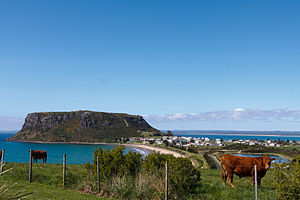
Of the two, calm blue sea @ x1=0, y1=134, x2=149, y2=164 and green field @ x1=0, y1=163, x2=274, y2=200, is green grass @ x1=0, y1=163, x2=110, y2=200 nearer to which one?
green field @ x1=0, y1=163, x2=274, y2=200

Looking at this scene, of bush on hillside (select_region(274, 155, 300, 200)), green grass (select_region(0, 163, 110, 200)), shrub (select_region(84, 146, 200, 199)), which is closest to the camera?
bush on hillside (select_region(274, 155, 300, 200))

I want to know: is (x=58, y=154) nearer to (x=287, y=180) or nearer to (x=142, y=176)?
(x=142, y=176)

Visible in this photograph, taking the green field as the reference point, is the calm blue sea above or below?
below

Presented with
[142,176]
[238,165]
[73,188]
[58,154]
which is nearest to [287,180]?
[238,165]

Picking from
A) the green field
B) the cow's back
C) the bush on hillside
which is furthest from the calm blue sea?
the bush on hillside

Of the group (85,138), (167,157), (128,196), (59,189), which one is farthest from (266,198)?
(85,138)

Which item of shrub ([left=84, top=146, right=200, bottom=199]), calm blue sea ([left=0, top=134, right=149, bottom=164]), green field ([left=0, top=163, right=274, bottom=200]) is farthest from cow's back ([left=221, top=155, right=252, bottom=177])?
calm blue sea ([left=0, top=134, right=149, bottom=164])

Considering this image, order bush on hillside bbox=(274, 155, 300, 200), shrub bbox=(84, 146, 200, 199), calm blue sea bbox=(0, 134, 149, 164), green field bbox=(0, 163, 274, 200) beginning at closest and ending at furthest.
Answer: bush on hillside bbox=(274, 155, 300, 200) < green field bbox=(0, 163, 274, 200) < shrub bbox=(84, 146, 200, 199) < calm blue sea bbox=(0, 134, 149, 164)

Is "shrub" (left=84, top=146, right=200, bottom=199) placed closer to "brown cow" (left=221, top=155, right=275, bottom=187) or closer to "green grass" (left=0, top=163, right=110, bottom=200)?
"green grass" (left=0, top=163, right=110, bottom=200)

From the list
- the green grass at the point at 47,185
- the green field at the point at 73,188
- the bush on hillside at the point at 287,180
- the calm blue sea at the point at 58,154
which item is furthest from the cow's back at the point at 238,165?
the calm blue sea at the point at 58,154

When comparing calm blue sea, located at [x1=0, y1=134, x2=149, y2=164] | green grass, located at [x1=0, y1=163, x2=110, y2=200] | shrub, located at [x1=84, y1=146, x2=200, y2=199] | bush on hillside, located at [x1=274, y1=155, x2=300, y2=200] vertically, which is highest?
bush on hillside, located at [x1=274, y1=155, x2=300, y2=200]

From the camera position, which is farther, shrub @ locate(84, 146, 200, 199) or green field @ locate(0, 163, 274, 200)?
shrub @ locate(84, 146, 200, 199)

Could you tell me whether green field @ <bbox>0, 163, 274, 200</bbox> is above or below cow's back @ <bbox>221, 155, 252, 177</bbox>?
below

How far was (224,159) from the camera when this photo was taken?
1186 centimetres
